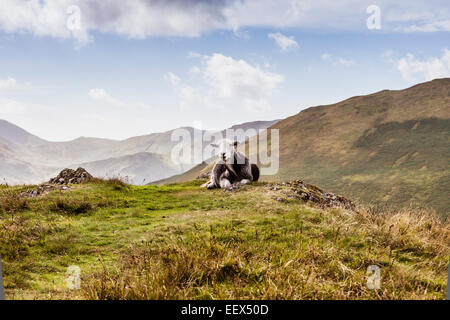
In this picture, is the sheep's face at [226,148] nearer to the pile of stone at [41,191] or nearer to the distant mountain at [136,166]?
Answer: the distant mountain at [136,166]

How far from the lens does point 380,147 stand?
16609 millimetres

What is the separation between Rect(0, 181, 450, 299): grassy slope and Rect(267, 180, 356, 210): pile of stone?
0.50 meters

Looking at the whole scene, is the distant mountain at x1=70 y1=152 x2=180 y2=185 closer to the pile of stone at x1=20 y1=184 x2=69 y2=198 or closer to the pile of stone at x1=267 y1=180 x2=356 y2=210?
the pile of stone at x1=20 y1=184 x2=69 y2=198

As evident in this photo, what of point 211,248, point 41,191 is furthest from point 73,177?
point 211,248

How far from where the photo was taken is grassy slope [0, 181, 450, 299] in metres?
3.78

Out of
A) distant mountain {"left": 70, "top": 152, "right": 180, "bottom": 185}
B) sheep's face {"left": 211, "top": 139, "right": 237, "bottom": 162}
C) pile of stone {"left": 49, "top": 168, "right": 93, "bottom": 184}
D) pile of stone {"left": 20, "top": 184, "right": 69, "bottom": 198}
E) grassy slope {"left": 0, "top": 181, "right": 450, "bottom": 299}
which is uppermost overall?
sheep's face {"left": 211, "top": 139, "right": 237, "bottom": 162}

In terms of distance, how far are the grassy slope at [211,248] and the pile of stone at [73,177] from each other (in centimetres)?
279

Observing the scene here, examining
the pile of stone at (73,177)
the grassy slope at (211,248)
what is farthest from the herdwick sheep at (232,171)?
the pile of stone at (73,177)

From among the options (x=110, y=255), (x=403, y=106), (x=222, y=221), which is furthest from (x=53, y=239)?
(x=403, y=106)

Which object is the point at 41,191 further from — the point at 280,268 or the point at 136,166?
the point at 280,268

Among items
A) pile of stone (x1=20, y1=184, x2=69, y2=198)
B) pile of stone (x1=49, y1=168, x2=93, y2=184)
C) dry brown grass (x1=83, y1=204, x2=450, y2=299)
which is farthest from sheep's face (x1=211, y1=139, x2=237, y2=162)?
dry brown grass (x1=83, y1=204, x2=450, y2=299)

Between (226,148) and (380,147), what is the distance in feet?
30.3

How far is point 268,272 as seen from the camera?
13.0 ft
